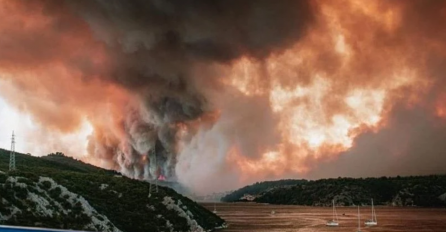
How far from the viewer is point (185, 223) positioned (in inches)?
1215

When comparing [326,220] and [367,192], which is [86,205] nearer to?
[326,220]

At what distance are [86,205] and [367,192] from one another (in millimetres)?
83290

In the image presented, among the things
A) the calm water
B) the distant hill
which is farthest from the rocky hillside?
the distant hill

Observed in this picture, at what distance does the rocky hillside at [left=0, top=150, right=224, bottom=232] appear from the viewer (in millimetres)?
18000

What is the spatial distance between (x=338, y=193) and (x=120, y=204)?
259 feet

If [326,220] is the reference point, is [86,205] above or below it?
above

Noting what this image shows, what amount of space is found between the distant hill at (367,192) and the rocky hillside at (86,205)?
183 ft

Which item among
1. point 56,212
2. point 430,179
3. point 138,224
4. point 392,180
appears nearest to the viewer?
point 56,212

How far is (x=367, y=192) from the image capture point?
318 feet

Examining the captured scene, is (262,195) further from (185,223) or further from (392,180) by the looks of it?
(185,223)

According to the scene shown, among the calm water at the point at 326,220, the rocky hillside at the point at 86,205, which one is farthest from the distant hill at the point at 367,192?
the rocky hillside at the point at 86,205

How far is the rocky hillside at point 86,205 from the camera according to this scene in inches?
709

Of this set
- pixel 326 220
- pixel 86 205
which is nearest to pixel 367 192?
pixel 326 220

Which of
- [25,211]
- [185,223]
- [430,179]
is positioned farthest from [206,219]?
[430,179]
